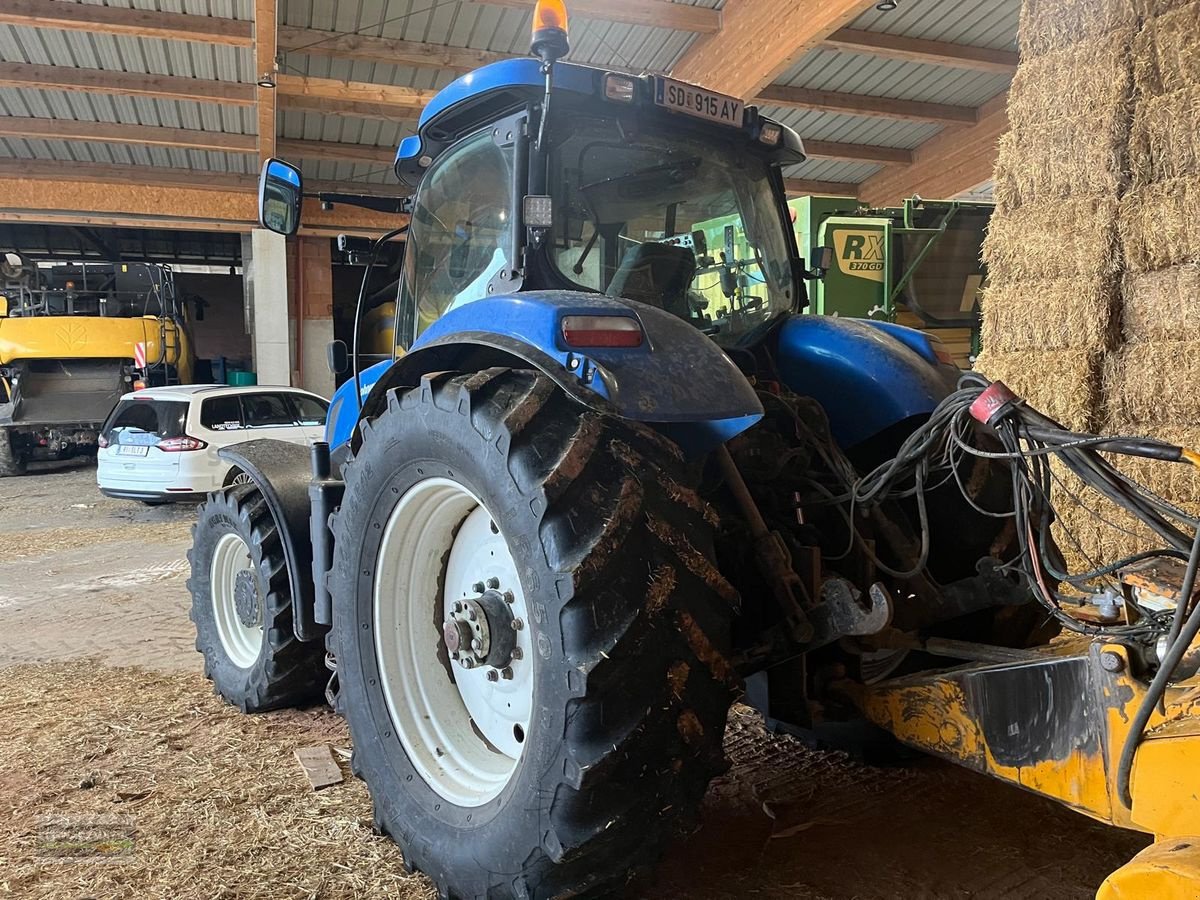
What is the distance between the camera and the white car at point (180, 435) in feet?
29.5

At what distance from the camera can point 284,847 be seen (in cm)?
245

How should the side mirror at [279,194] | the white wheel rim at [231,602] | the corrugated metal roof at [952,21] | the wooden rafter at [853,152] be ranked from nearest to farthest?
the side mirror at [279,194]
the white wheel rim at [231,602]
the corrugated metal roof at [952,21]
the wooden rafter at [853,152]

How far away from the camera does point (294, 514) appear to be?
129 inches

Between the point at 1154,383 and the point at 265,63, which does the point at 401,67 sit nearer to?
the point at 265,63

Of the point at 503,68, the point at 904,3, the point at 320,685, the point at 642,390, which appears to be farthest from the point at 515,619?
the point at 904,3

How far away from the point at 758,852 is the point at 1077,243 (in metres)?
3.97

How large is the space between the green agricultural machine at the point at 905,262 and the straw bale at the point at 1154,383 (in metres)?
3.69

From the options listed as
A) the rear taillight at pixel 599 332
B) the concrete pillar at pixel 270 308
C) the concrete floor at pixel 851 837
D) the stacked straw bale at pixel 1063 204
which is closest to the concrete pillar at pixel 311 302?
the concrete pillar at pixel 270 308

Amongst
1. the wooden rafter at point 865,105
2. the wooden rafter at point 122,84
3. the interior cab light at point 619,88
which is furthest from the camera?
the wooden rafter at point 865,105

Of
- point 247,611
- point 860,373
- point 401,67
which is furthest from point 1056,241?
point 401,67

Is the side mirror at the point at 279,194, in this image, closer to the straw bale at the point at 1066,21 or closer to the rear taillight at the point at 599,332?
the rear taillight at the point at 599,332

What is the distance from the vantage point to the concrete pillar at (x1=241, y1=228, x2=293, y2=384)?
Result: 46.4 feet

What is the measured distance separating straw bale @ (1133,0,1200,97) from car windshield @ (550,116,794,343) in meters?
2.77

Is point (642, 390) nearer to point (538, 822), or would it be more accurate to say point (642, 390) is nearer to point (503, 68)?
point (538, 822)
